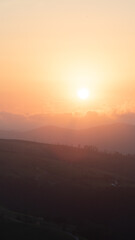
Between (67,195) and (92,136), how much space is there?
126629 millimetres

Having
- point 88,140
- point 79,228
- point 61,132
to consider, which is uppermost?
point 61,132

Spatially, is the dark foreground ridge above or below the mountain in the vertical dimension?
below

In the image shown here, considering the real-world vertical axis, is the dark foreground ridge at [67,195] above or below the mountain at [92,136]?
below

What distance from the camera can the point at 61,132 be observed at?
578 feet

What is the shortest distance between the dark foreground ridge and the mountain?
9322cm

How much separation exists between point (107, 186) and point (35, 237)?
2305 centimetres

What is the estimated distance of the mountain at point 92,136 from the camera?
14738cm

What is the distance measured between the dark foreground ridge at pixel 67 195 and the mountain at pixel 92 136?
306 feet

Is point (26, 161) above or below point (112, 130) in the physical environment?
below

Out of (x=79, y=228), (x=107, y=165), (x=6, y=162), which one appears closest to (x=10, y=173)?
(x=6, y=162)

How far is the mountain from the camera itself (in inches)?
A: 5802

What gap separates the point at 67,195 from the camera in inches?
1475

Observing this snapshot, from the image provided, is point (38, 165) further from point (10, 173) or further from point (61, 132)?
point (61, 132)

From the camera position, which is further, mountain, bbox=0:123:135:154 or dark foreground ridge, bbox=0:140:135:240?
mountain, bbox=0:123:135:154
